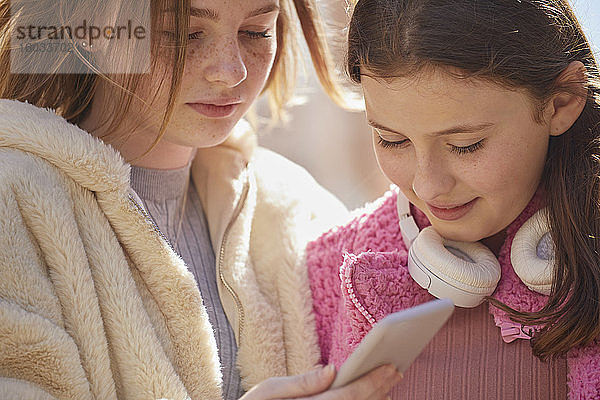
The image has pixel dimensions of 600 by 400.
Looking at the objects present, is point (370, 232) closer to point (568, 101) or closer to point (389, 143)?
point (389, 143)

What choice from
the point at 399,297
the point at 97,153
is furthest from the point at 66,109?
the point at 399,297

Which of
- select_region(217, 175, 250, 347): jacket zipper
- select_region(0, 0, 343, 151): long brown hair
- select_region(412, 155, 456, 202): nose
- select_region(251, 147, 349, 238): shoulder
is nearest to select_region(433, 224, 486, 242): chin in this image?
select_region(412, 155, 456, 202): nose

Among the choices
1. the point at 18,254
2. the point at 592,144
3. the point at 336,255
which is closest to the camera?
the point at 18,254

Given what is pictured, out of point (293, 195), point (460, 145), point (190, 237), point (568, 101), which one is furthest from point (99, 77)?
point (568, 101)

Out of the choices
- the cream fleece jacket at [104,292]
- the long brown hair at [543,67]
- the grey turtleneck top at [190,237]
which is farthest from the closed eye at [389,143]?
the grey turtleneck top at [190,237]

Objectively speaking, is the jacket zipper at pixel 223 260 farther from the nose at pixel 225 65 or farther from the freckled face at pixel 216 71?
the nose at pixel 225 65

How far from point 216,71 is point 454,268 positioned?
495mm

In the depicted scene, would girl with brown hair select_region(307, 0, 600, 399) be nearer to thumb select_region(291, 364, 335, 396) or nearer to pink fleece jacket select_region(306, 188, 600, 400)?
pink fleece jacket select_region(306, 188, 600, 400)

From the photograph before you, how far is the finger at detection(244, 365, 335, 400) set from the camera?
948 mm

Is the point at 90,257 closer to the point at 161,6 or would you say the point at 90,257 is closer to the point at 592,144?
the point at 161,6

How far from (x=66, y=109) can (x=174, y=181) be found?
9.1 inches

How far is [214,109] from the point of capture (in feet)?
4.22

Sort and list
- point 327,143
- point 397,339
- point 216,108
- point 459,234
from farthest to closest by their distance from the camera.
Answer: point 327,143, point 216,108, point 459,234, point 397,339

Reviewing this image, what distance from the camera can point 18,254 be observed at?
1029 mm
